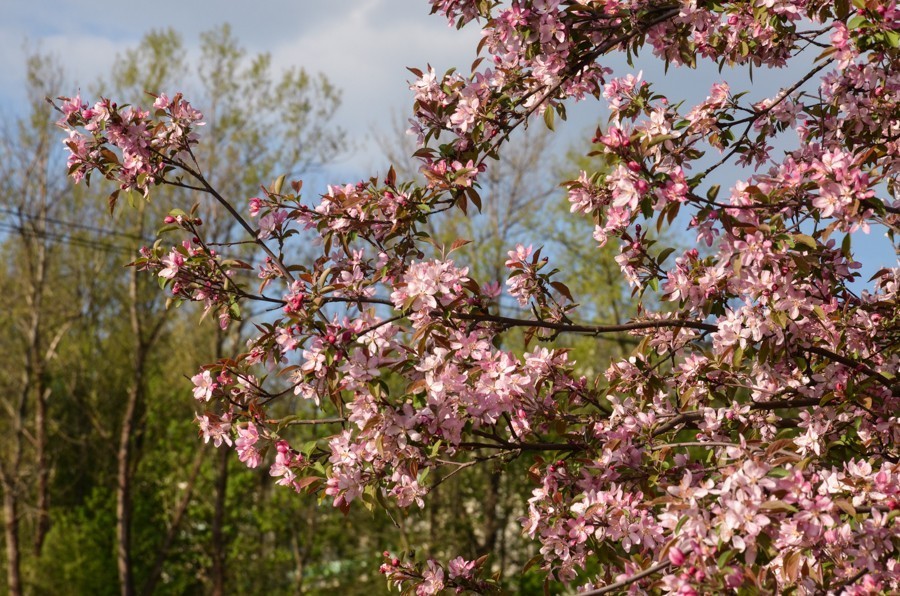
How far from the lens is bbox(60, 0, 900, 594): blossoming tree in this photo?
8.40 ft

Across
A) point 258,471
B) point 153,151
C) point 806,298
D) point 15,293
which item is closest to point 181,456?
point 258,471

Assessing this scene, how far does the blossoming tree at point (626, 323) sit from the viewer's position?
2561 mm

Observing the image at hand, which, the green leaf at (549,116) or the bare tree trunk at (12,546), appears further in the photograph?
the bare tree trunk at (12,546)

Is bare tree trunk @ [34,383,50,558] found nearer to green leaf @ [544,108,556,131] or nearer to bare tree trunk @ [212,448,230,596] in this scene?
bare tree trunk @ [212,448,230,596]

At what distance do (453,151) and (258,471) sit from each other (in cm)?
1591

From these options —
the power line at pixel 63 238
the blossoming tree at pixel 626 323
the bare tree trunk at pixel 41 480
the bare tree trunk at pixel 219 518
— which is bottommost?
the blossoming tree at pixel 626 323

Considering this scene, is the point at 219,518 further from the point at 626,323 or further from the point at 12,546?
the point at 626,323

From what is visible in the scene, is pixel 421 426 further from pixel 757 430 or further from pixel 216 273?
pixel 757 430

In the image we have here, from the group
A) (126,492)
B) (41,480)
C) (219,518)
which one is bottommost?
(219,518)

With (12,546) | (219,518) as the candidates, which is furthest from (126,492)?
(12,546)

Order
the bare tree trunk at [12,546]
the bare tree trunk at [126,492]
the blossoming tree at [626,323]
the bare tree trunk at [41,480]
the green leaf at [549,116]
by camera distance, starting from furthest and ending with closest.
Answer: the bare tree trunk at [41,480], the bare tree trunk at [12,546], the bare tree trunk at [126,492], the green leaf at [549,116], the blossoming tree at [626,323]

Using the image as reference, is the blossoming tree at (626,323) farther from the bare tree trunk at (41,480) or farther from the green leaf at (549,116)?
the bare tree trunk at (41,480)

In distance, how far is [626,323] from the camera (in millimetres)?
3203

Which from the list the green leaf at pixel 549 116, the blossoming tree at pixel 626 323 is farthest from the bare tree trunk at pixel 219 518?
the green leaf at pixel 549 116
